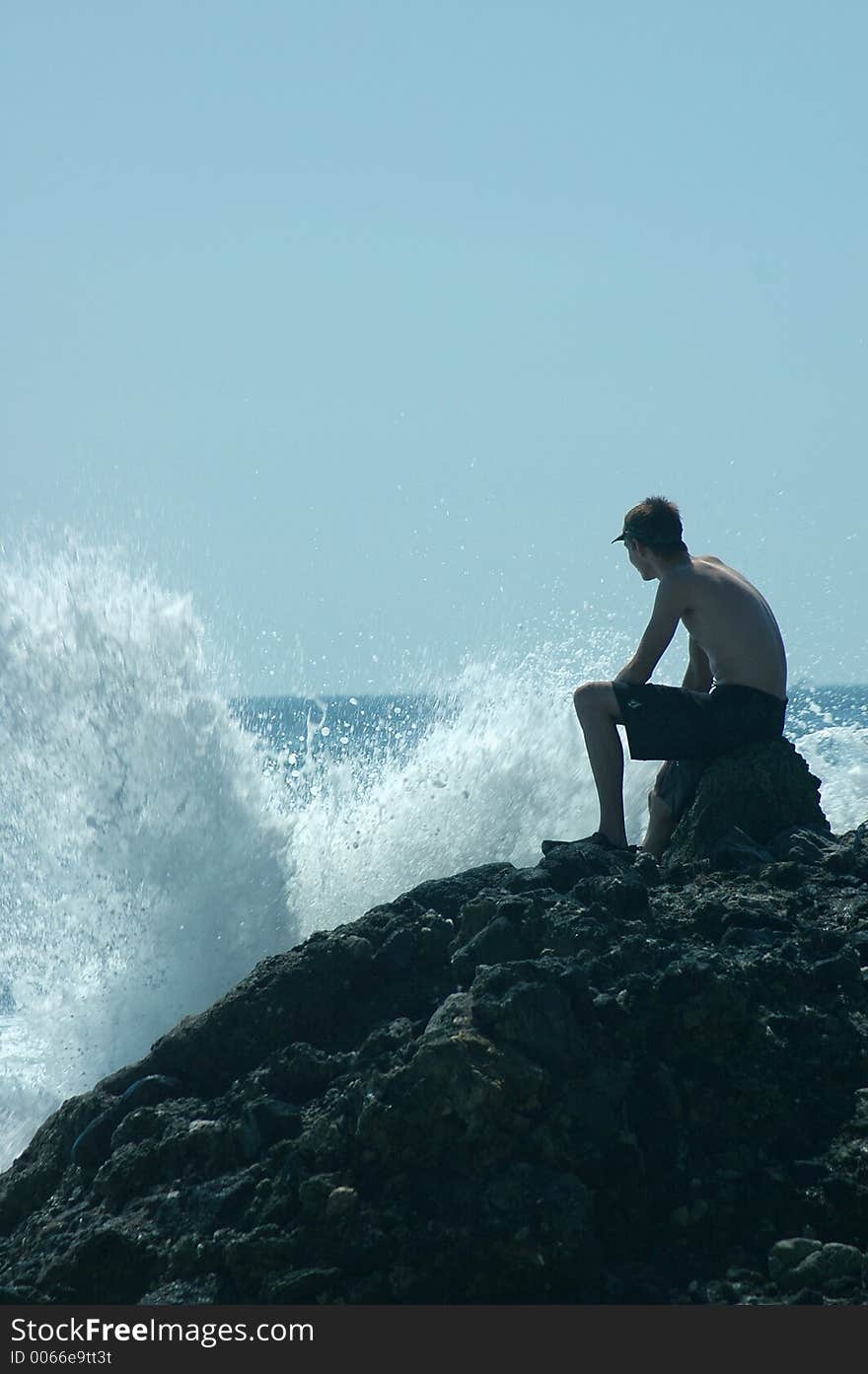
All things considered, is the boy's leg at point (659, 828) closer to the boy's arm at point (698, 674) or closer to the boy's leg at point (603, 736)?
the boy's leg at point (603, 736)

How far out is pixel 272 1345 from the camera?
3.30m

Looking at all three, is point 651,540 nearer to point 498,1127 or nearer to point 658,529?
point 658,529

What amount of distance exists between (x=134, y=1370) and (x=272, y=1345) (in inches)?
13.0

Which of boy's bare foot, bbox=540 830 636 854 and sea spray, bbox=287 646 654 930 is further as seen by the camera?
sea spray, bbox=287 646 654 930

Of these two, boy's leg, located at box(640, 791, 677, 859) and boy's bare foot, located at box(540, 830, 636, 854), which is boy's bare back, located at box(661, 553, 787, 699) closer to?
boy's leg, located at box(640, 791, 677, 859)

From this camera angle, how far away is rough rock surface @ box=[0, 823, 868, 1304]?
3.49 meters

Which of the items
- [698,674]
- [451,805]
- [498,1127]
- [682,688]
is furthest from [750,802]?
[451,805]

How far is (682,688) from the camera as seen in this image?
240 inches

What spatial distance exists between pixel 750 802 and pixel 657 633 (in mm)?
821

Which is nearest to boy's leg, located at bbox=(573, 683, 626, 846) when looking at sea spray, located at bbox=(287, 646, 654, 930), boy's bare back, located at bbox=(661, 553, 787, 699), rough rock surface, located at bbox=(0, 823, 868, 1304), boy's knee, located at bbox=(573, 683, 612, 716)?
boy's knee, located at bbox=(573, 683, 612, 716)

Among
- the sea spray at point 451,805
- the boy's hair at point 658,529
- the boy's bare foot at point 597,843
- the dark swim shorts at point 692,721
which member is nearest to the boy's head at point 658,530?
the boy's hair at point 658,529

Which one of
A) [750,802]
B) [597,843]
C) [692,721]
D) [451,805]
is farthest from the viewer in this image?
[451,805]

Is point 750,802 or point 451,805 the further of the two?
point 451,805

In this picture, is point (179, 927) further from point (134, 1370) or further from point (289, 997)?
point (134, 1370)
